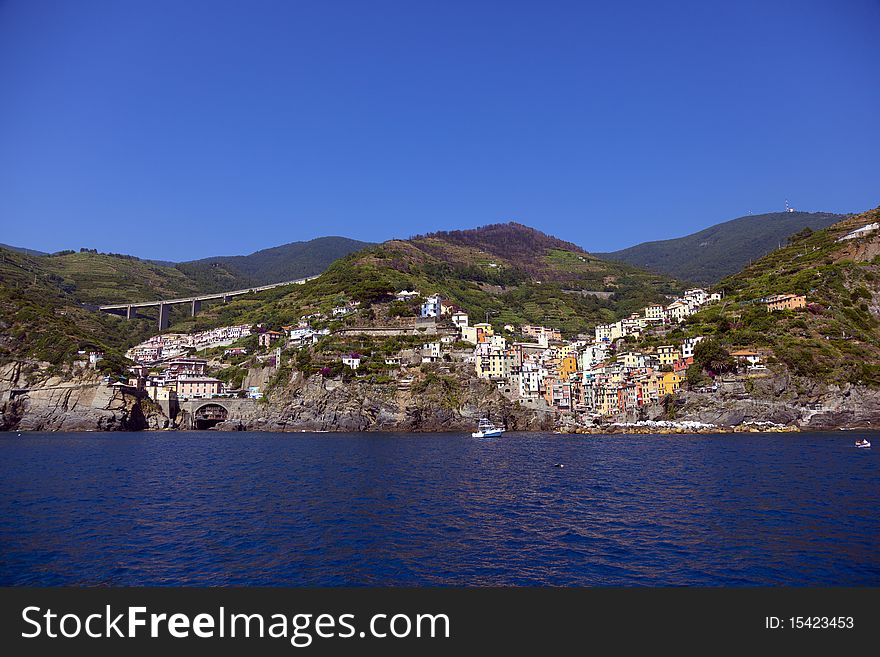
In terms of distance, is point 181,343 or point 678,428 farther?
point 181,343

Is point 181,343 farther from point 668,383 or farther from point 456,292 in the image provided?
point 668,383

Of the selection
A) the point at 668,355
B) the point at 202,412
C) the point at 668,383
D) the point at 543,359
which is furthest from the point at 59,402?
the point at 668,355

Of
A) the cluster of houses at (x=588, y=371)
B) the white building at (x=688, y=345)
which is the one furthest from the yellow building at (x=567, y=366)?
the white building at (x=688, y=345)

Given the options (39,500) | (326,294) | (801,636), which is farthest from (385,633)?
(326,294)

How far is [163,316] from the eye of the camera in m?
159

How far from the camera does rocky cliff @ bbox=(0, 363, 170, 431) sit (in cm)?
8544

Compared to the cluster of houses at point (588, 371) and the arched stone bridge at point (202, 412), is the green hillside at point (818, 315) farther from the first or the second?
the arched stone bridge at point (202, 412)

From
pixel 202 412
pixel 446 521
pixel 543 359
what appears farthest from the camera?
pixel 543 359

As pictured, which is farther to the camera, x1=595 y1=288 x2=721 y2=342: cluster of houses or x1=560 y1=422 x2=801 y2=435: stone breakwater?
x1=595 y1=288 x2=721 y2=342: cluster of houses

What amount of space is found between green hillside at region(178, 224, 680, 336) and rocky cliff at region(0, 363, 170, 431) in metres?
40.1

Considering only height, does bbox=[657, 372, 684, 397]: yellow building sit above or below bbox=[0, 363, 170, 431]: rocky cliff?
above

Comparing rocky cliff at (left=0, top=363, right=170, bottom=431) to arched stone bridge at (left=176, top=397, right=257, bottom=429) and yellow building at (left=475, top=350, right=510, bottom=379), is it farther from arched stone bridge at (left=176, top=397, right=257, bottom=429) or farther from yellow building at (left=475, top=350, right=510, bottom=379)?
yellow building at (left=475, top=350, right=510, bottom=379)

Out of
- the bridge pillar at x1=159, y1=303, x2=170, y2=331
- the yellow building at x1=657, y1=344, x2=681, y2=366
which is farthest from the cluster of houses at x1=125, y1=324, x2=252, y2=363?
Result: the yellow building at x1=657, y1=344, x2=681, y2=366

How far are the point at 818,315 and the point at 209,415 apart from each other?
299ft
